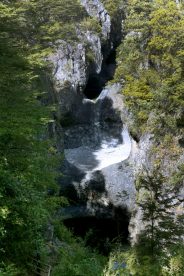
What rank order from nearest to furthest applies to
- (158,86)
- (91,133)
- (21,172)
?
1. (21,172)
2. (158,86)
3. (91,133)

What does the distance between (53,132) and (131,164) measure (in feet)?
19.3

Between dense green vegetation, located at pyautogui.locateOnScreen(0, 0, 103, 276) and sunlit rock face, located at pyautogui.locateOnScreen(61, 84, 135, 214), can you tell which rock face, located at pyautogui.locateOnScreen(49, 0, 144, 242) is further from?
dense green vegetation, located at pyautogui.locateOnScreen(0, 0, 103, 276)

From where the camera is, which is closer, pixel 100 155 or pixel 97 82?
pixel 100 155

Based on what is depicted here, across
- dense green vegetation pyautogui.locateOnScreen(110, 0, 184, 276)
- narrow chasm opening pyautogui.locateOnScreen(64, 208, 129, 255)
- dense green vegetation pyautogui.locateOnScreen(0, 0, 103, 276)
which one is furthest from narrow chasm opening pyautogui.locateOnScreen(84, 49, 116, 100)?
dense green vegetation pyautogui.locateOnScreen(0, 0, 103, 276)

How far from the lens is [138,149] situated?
23.6m

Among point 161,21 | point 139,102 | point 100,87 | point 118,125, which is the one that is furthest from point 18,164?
point 100,87

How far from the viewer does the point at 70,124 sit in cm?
3020

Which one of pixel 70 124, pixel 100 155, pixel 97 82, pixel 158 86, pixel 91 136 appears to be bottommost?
pixel 100 155

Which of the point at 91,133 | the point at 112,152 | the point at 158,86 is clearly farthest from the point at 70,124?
the point at 158,86

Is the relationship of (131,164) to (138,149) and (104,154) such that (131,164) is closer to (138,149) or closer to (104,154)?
(138,149)

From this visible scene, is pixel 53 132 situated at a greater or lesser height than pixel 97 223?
greater

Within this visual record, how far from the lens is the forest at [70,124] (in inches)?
321

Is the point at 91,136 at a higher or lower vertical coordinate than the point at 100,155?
higher

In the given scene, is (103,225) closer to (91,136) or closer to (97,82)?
(91,136)
